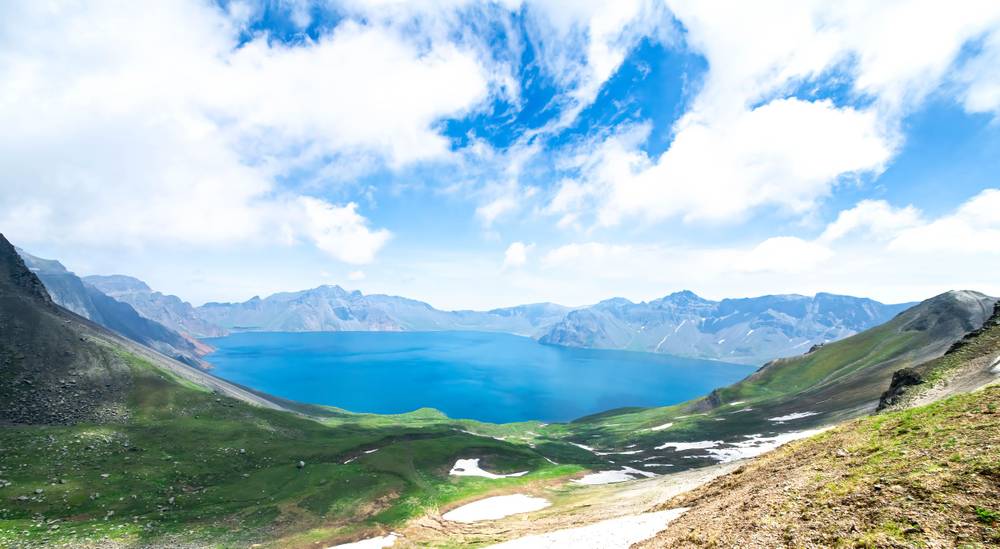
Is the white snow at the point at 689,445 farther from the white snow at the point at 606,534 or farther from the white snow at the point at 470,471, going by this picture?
the white snow at the point at 606,534

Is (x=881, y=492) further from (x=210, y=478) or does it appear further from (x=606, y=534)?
(x=210, y=478)

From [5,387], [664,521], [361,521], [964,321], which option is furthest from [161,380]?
[964,321]

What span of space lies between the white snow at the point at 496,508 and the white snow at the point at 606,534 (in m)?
16.8

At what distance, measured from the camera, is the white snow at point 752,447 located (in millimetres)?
79250

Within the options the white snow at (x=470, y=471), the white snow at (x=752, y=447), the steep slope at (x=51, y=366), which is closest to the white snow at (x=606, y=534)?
the white snow at (x=470, y=471)

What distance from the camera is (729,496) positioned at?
23.2 meters

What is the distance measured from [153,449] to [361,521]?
137 ft

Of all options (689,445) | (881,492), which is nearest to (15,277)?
(881,492)

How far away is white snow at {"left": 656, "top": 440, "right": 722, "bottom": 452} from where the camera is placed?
92606 mm

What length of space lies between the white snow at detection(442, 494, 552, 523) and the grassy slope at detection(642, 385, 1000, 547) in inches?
1221

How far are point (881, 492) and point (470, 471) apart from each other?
6567 cm

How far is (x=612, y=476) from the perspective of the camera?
71.2 meters

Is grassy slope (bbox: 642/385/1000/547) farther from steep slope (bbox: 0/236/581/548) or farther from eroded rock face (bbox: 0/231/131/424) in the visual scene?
eroded rock face (bbox: 0/231/131/424)

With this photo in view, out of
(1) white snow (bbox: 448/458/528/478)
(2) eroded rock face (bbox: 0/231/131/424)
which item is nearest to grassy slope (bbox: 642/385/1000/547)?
(1) white snow (bbox: 448/458/528/478)
